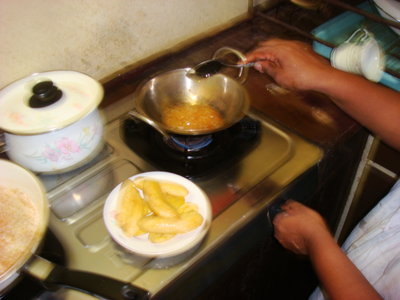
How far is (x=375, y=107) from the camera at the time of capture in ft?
2.47

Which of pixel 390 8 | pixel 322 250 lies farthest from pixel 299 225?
pixel 390 8

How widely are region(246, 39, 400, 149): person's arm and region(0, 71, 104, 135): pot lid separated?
1.34ft

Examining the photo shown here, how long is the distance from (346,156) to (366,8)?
0.57 m

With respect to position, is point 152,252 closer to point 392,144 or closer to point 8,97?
point 8,97

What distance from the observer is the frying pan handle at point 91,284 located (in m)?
0.47

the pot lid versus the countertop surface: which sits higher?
the pot lid

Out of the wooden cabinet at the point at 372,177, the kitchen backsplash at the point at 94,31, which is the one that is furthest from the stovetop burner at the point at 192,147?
the wooden cabinet at the point at 372,177

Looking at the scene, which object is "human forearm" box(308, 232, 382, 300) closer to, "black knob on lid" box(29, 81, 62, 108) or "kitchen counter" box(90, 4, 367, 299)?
"kitchen counter" box(90, 4, 367, 299)

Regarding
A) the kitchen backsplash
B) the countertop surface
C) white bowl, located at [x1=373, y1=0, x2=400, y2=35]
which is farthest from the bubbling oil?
white bowl, located at [x1=373, y1=0, x2=400, y2=35]

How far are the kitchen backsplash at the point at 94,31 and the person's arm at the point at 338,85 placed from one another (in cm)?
26

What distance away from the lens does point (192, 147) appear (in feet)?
2.42

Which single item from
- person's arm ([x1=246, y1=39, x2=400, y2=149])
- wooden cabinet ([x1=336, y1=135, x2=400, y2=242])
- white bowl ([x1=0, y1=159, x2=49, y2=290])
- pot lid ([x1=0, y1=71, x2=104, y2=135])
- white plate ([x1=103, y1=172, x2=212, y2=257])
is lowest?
wooden cabinet ([x1=336, y1=135, x2=400, y2=242])

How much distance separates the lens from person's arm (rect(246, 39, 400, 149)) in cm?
75

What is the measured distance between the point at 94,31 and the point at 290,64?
463 mm
